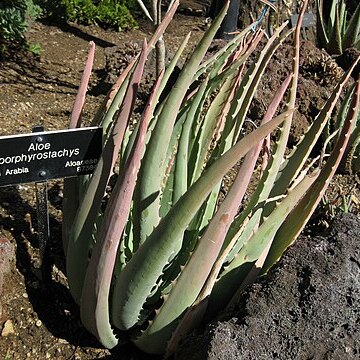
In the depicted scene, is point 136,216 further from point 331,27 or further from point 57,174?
point 331,27

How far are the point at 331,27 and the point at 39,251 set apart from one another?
300cm

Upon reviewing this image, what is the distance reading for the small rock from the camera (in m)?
1.92

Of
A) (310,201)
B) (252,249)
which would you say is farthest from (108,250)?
(310,201)

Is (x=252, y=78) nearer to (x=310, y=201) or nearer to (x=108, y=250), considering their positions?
(x=310, y=201)

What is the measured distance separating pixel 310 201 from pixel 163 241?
1.34 ft

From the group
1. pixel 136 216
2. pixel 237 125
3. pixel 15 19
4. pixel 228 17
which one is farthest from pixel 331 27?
pixel 136 216

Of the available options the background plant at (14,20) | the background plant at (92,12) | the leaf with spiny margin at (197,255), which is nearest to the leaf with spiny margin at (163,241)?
the leaf with spiny margin at (197,255)

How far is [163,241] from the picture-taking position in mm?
1548

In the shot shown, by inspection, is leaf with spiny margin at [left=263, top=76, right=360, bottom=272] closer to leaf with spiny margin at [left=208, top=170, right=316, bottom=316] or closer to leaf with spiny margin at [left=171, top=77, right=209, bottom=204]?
leaf with spiny margin at [left=208, top=170, right=316, bottom=316]

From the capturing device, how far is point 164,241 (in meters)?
1.55

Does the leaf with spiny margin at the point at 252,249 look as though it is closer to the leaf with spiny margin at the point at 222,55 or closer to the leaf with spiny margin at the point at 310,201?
the leaf with spiny margin at the point at 310,201

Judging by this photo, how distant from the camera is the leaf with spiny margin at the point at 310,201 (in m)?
1.58

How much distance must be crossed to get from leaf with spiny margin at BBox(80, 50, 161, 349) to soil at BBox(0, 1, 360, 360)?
162mm

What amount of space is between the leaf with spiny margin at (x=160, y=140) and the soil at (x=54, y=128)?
0.45 metres
